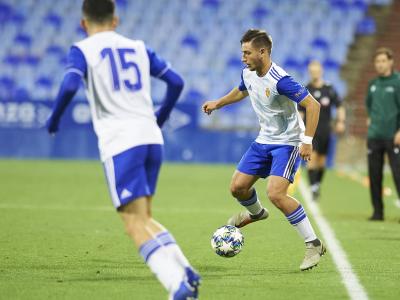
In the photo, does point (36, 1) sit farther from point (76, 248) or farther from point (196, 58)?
point (76, 248)

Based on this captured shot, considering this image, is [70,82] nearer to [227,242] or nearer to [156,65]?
[156,65]

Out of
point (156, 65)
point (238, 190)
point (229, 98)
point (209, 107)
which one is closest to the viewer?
point (156, 65)

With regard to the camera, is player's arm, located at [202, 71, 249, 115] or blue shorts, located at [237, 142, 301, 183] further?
player's arm, located at [202, 71, 249, 115]

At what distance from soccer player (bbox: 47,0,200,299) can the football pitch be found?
2.74 feet

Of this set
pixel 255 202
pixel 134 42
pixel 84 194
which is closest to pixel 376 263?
pixel 255 202

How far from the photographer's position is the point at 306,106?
727 cm

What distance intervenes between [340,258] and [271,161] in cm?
113

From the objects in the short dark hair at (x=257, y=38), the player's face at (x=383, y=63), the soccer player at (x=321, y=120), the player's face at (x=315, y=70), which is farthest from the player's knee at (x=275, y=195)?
the player's face at (x=315, y=70)

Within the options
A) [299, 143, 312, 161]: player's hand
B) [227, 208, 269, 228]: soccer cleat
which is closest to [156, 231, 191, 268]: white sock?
[299, 143, 312, 161]: player's hand

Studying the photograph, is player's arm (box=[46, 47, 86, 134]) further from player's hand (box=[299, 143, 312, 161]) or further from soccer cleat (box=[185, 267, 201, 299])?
player's hand (box=[299, 143, 312, 161])

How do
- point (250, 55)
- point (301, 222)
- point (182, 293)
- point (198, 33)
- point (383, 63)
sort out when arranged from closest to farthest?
1. point (182, 293)
2. point (250, 55)
3. point (301, 222)
4. point (383, 63)
5. point (198, 33)

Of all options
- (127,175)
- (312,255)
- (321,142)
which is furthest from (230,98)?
(321,142)

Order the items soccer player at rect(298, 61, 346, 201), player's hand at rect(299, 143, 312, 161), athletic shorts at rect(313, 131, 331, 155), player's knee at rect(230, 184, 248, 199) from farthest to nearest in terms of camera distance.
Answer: athletic shorts at rect(313, 131, 331, 155) → soccer player at rect(298, 61, 346, 201) → player's knee at rect(230, 184, 248, 199) → player's hand at rect(299, 143, 312, 161)

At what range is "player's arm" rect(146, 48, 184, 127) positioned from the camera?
220 inches
